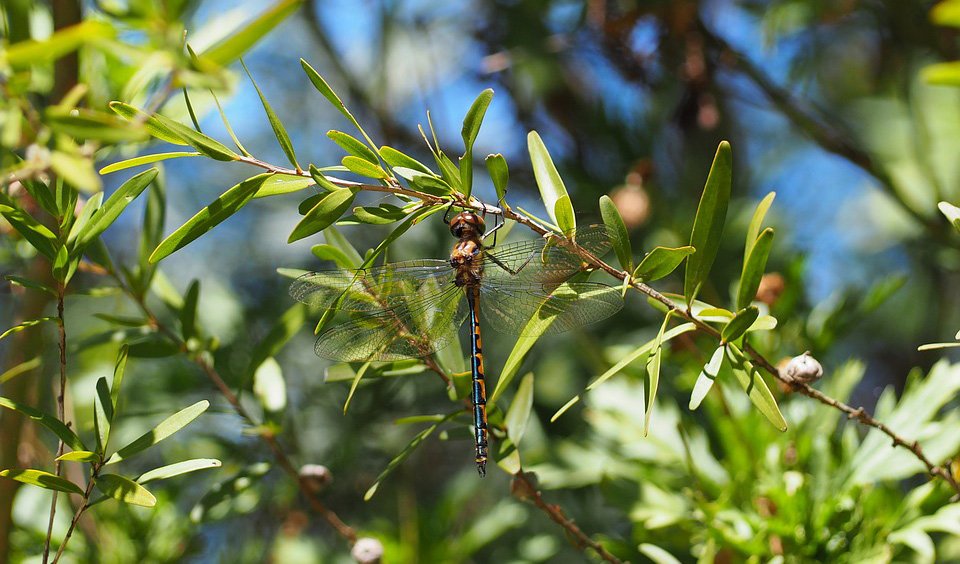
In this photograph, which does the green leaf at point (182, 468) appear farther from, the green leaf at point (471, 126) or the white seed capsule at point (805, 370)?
the white seed capsule at point (805, 370)

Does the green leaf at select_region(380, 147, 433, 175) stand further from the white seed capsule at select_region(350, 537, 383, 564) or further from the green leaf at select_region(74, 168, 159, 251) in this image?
the white seed capsule at select_region(350, 537, 383, 564)

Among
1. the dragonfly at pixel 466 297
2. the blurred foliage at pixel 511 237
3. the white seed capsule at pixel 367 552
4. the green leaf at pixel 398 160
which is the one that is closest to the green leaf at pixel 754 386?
the blurred foliage at pixel 511 237

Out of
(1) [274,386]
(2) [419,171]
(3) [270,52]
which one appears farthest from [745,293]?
(3) [270,52]

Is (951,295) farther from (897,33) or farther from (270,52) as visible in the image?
(270,52)

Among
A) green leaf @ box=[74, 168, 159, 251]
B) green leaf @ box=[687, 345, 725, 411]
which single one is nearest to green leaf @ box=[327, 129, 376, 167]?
green leaf @ box=[74, 168, 159, 251]

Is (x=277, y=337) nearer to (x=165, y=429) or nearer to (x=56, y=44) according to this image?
(x=165, y=429)

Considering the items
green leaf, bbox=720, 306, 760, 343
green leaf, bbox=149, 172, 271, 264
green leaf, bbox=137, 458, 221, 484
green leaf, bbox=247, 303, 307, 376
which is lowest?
green leaf, bbox=720, 306, 760, 343

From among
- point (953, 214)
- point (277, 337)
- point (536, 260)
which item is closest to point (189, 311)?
point (277, 337)

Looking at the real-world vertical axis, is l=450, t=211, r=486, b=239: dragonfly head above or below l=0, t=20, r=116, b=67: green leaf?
below
